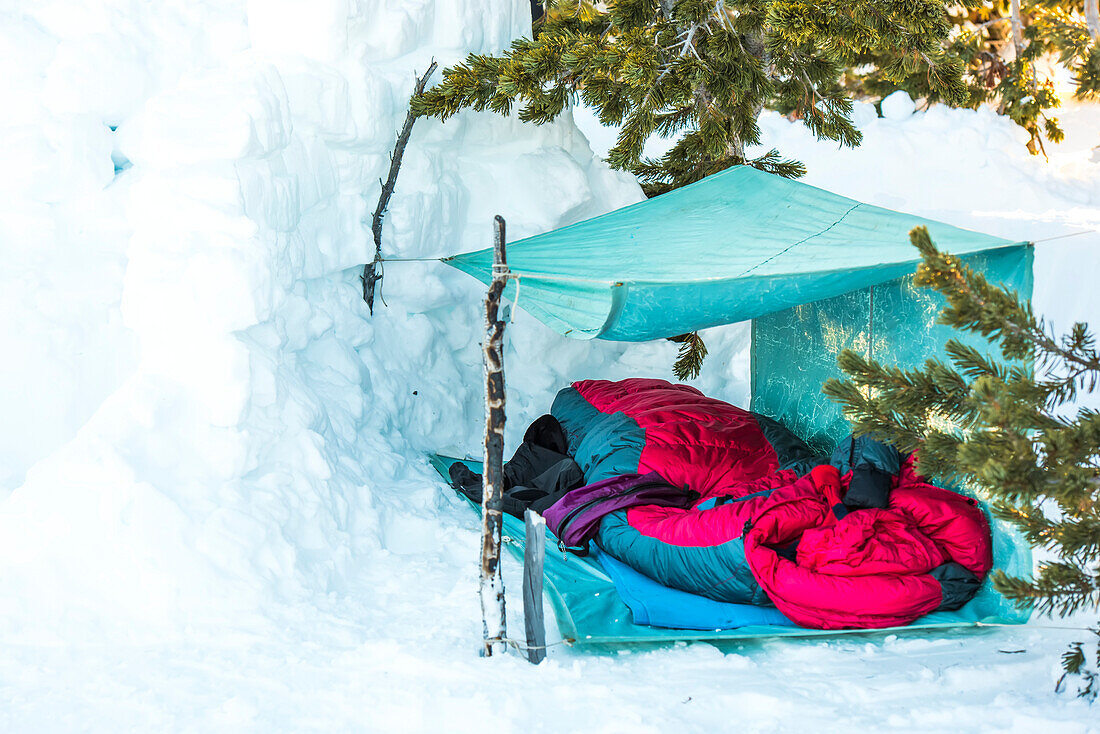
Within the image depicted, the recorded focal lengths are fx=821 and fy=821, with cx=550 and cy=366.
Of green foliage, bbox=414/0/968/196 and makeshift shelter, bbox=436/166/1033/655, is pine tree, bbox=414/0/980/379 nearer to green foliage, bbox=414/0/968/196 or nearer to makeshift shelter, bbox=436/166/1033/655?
green foliage, bbox=414/0/968/196

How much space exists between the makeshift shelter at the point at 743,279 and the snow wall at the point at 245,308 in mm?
319

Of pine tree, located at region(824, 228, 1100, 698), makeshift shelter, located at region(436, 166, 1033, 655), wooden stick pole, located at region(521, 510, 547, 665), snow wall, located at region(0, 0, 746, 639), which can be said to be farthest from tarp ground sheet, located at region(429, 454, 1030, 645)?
pine tree, located at region(824, 228, 1100, 698)

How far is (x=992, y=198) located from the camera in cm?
576

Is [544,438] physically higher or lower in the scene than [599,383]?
lower

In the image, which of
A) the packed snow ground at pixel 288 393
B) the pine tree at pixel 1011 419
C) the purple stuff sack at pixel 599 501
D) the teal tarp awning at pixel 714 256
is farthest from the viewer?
the purple stuff sack at pixel 599 501

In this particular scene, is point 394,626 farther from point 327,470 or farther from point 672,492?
point 672,492

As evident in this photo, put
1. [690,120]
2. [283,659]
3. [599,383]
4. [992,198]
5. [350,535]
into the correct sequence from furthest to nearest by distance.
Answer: [992,198] < [599,383] < [690,120] < [350,535] < [283,659]

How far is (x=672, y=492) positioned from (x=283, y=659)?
1.37 meters

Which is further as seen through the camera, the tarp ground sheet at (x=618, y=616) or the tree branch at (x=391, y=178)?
the tree branch at (x=391, y=178)

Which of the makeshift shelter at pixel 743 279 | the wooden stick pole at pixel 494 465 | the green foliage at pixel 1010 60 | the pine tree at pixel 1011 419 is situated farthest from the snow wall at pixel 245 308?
the green foliage at pixel 1010 60

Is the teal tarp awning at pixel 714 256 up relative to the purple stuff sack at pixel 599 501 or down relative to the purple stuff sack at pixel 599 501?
up

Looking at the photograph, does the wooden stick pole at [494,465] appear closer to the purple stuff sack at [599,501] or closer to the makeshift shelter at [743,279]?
Answer: the makeshift shelter at [743,279]

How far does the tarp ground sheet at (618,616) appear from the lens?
6.64 feet

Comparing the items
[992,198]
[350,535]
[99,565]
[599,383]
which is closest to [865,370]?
[350,535]
